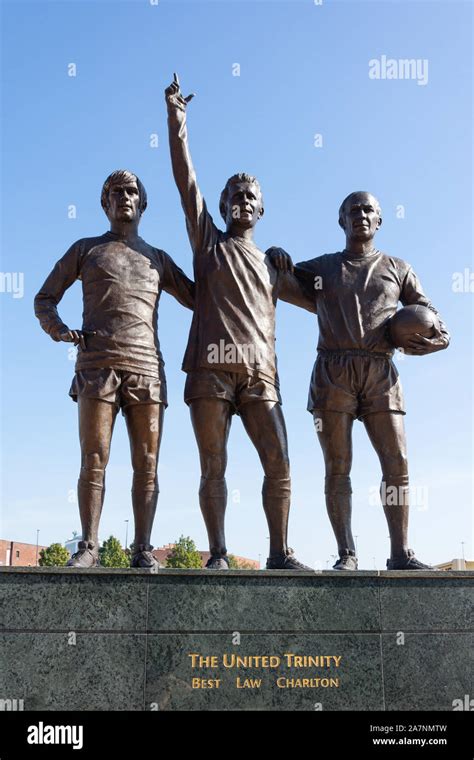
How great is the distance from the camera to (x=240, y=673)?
652 centimetres

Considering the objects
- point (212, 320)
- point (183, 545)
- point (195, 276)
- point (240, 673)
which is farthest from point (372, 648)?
point (183, 545)

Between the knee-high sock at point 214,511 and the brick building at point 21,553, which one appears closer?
the knee-high sock at point 214,511

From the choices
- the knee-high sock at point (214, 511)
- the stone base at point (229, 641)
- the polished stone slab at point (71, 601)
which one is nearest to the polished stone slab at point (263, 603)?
the stone base at point (229, 641)

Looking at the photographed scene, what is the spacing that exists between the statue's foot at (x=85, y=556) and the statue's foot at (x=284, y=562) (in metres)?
1.54

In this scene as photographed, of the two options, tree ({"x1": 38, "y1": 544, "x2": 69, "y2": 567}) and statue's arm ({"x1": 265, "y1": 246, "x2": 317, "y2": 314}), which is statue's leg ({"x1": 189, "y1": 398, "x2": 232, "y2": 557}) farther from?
tree ({"x1": 38, "y1": 544, "x2": 69, "y2": 567})

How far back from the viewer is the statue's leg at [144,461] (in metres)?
7.28

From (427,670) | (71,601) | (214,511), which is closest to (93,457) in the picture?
(214,511)

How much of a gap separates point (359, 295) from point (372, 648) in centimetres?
335

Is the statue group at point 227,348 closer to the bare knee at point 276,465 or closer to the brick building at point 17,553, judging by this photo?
the bare knee at point 276,465

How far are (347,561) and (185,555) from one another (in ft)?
132

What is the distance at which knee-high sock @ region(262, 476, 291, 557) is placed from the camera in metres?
7.43

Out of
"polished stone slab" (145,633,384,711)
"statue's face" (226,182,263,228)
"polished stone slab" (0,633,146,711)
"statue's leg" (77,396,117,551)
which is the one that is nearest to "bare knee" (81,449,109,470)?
"statue's leg" (77,396,117,551)

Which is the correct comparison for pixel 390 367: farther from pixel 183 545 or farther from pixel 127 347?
pixel 183 545
